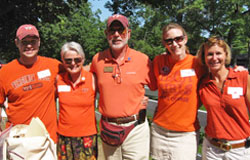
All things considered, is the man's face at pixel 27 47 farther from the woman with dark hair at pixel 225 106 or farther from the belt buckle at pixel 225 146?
the belt buckle at pixel 225 146

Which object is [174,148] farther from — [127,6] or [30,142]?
[127,6]

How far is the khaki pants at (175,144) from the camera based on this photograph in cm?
271

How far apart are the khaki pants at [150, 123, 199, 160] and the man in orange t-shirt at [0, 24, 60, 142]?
141 cm

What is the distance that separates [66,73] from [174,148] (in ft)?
5.75

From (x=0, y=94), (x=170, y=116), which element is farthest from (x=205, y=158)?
(x=0, y=94)

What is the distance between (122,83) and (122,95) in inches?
6.0

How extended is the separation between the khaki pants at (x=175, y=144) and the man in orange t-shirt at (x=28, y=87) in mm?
1412

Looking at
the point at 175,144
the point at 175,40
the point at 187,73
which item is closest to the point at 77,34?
the point at 175,40

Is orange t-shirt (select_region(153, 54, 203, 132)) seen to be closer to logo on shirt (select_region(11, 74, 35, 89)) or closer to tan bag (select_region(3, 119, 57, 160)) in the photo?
tan bag (select_region(3, 119, 57, 160))

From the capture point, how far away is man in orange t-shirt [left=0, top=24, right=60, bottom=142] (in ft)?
9.09

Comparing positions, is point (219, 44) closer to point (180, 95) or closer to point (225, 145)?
point (180, 95)

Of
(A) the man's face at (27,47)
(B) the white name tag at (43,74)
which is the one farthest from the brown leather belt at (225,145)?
(A) the man's face at (27,47)

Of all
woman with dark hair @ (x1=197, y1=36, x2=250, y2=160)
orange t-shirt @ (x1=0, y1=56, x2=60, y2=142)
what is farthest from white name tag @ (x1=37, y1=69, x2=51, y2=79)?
woman with dark hair @ (x1=197, y1=36, x2=250, y2=160)

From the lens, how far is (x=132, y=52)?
2.99 m
